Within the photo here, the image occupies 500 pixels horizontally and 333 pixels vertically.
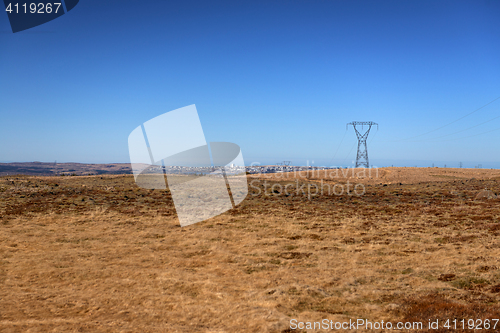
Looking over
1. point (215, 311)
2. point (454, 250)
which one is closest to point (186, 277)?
point (215, 311)

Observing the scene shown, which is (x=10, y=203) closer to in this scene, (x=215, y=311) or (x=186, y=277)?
(x=186, y=277)

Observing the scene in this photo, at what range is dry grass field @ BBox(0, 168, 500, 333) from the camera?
22.7 feet

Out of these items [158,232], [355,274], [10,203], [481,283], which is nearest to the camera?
[481,283]

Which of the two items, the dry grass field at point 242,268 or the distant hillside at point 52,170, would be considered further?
the distant hillside at point 52,170

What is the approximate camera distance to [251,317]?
22.6ft

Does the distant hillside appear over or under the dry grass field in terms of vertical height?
over

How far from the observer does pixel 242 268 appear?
35.7ft

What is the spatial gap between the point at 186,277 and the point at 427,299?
272 inches

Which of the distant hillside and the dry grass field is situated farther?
the distant hillside

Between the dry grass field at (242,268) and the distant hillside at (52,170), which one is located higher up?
the distant hillside at (52,170)

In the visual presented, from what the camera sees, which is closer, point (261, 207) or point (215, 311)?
point (215, 311)

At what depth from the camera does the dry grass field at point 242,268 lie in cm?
693

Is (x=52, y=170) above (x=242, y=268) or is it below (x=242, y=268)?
above

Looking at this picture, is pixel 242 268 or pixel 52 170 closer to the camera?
pixel 242 268
